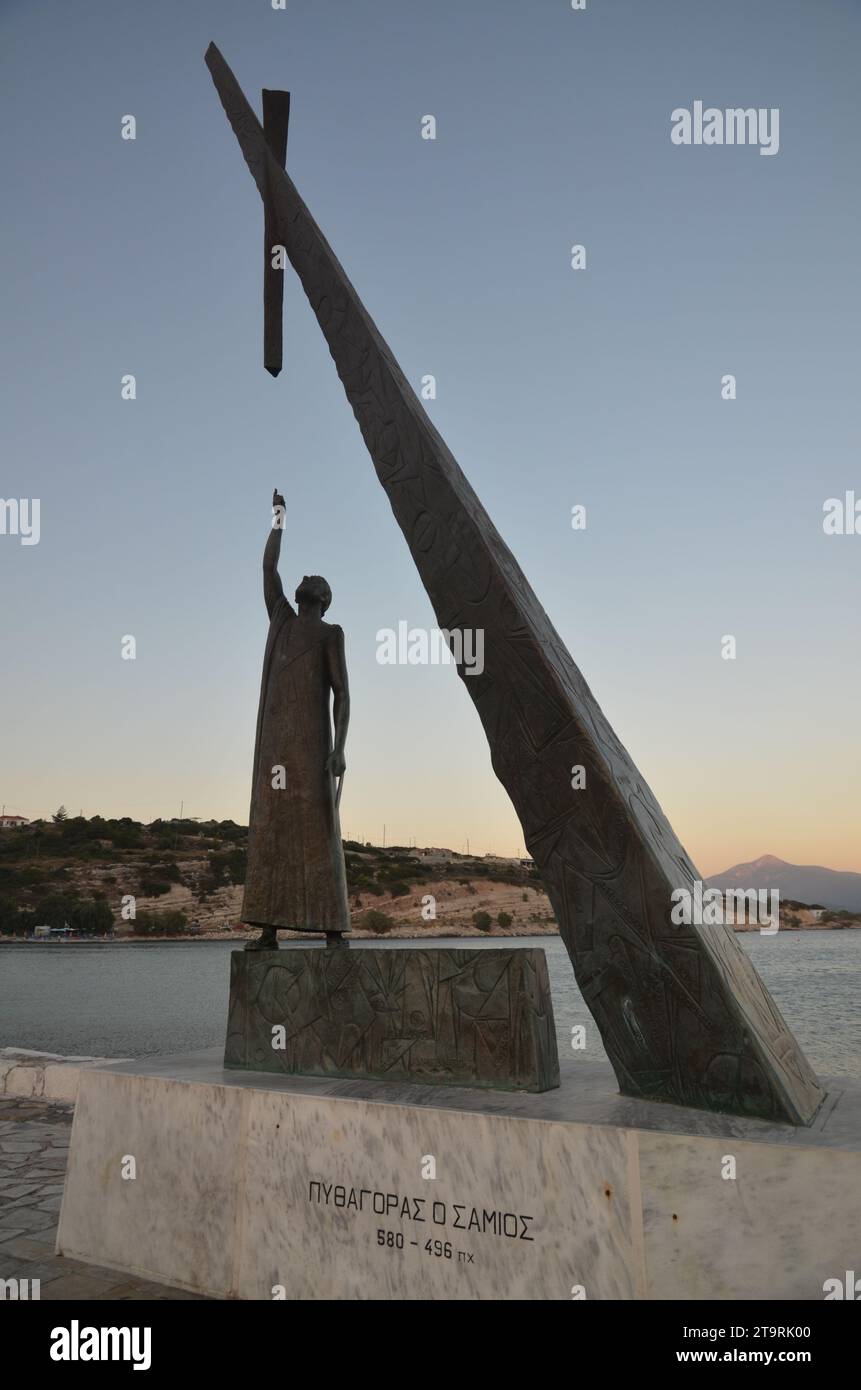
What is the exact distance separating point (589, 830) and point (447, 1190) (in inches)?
56.9

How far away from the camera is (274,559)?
207 inches

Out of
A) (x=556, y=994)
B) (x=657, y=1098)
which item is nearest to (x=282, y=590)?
(x=657, y=1098)

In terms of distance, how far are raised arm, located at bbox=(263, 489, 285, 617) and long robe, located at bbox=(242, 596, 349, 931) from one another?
0.23 metres

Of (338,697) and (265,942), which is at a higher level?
(338,697)

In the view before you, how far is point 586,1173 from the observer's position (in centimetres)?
318

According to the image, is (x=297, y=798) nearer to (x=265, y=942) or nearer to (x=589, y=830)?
(x=265, y=942)

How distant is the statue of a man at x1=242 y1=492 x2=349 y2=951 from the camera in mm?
4766

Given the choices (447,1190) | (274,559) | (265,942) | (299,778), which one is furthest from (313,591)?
(447,1190)

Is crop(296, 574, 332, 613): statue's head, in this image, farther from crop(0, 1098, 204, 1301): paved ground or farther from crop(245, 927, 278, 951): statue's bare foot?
crop(0, 1098, 204, 1301): paved ground

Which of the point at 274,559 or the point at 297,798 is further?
the point at 274,559

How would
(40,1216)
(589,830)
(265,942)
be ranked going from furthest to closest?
(40,1216), (265,942), (589,830)

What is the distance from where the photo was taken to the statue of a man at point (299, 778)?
15.6ft

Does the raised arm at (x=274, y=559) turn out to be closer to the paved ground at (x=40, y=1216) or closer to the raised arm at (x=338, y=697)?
the raised arm at (x=338, y=697)
